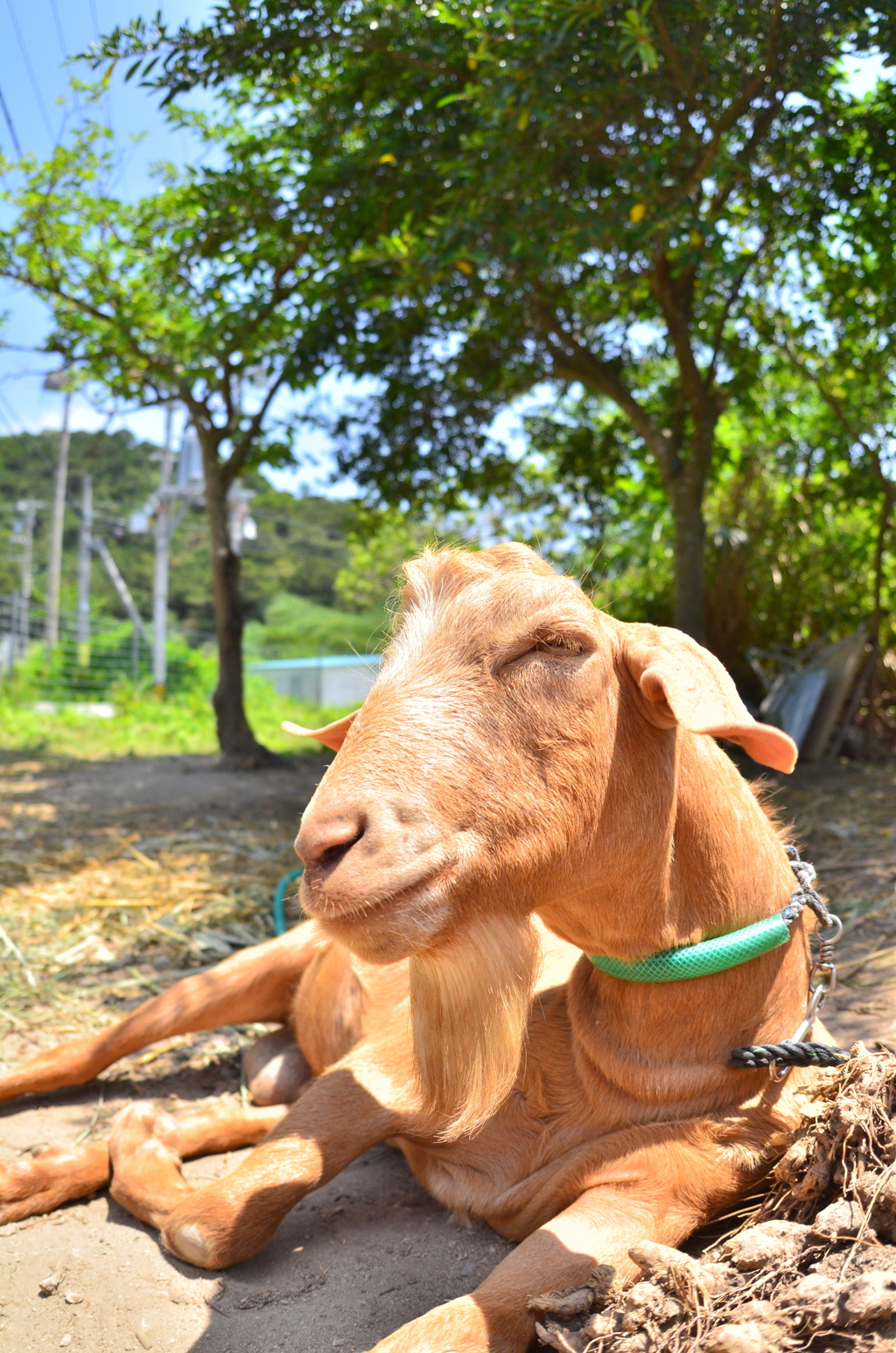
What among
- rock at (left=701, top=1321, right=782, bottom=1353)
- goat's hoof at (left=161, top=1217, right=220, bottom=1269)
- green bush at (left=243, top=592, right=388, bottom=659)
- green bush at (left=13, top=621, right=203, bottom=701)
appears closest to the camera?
rock at (left=701, top=1321, right=782, bottom=1353)

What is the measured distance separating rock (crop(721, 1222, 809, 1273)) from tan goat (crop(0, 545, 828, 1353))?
0.11 metres

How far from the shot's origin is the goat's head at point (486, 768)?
1422 mm

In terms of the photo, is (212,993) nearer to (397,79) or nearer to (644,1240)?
(644,1240)

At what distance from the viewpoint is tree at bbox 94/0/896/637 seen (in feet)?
14.4

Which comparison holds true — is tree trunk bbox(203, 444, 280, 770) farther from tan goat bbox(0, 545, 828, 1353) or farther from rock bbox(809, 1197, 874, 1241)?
rock bbox(809, 1197, 874, 1241)

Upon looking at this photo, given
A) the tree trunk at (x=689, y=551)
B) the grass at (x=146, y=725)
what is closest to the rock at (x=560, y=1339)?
the tree trunk at (x=689, y=551)

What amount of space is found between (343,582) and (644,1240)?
24.9 m

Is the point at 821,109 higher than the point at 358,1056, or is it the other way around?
the point at 821,109

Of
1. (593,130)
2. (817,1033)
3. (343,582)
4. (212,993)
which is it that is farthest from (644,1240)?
(343,582)

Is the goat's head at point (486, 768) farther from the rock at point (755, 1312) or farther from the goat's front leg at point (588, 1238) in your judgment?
the rock at point (755, 1312)

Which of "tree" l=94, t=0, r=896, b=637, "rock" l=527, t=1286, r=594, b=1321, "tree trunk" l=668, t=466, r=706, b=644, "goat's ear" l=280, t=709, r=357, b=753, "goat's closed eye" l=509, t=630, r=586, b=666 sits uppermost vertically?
"tree" l=94, t=0, r=896, b=637

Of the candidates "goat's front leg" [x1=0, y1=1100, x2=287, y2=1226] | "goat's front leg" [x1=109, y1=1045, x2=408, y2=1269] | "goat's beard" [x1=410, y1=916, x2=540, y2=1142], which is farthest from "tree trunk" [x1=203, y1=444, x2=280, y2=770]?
"goat's beard" [x1=410, y1=916, x2=540, y2=1142]

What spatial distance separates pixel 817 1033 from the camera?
78.4 inches

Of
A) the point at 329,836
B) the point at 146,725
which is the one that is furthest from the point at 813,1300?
the point at 146,725
